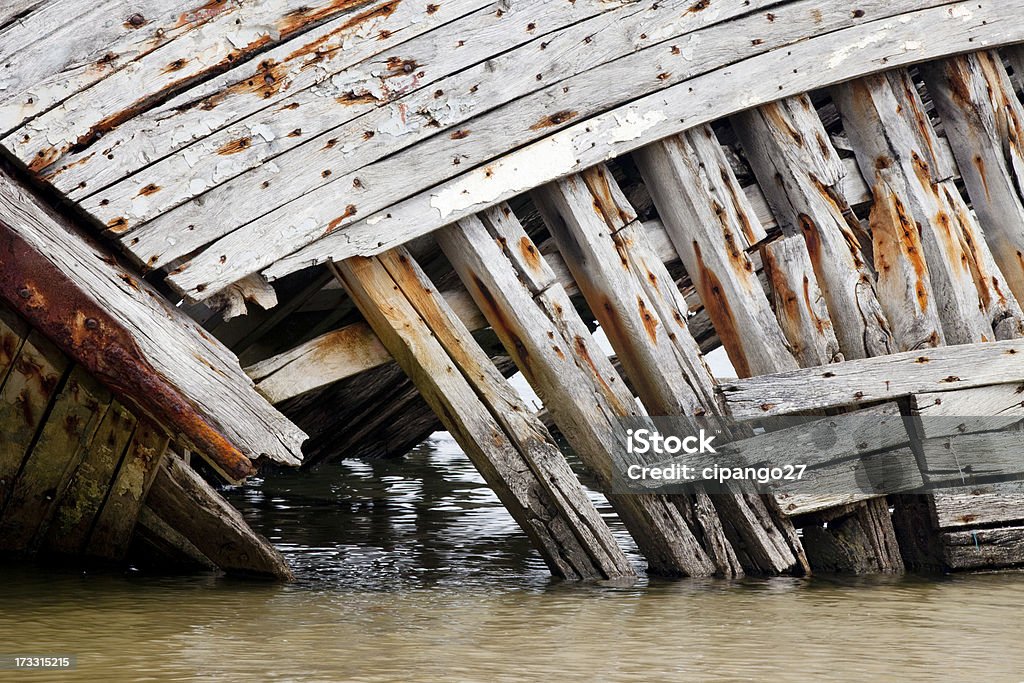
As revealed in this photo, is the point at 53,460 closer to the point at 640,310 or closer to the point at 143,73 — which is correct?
the point at 143,73

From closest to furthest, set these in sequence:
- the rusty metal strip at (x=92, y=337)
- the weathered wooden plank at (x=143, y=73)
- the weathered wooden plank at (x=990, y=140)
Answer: the rusty metal strip at (x=92, y=337)
the weathered wooden plank at (x=143, y=73)
the weathered wooden plank at (x=990, y=140)

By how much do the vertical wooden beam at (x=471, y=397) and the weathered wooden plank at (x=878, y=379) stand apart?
66 cm

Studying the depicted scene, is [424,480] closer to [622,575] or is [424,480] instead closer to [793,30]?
[622,575]

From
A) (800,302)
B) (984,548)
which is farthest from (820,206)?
(984,548)

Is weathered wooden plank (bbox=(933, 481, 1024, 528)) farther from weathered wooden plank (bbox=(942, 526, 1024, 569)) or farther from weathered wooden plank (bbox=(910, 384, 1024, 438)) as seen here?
weathered wooden plank (bbox=(910, 384, 1024, 438))

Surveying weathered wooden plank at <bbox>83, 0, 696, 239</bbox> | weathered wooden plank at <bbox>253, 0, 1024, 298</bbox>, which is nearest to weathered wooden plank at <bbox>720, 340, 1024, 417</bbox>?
weathered wooden plank at <bbox>253, 0, 1024, 298</bbox>

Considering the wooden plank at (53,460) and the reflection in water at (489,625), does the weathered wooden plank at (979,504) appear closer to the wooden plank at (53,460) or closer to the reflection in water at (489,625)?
the reflection in water at (489,625)

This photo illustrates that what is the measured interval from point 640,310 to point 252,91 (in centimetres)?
144

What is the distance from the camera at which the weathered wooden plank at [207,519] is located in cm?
354

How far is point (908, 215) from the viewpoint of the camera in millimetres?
3986

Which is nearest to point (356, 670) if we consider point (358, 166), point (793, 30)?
point (358, 166)

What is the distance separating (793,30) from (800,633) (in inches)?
84.3

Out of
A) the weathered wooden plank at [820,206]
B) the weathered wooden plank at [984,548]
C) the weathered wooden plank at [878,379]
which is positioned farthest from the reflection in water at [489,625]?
the weathered wooden plank at [820,206]

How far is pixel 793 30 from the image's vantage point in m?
3.80
